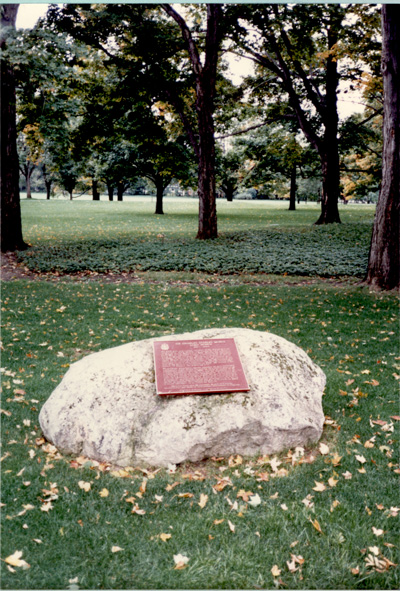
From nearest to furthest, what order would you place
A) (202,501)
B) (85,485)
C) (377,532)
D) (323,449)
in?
(377,532) < (202,501) < (85,485) < (323,449)

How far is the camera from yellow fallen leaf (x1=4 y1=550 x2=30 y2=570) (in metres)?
3.43

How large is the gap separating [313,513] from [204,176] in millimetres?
17112

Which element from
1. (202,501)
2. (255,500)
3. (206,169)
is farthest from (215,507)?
(206,169)

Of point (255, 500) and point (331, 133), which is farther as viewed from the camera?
point (331, 133)

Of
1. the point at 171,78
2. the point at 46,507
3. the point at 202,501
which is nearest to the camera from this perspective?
the point at 46,507

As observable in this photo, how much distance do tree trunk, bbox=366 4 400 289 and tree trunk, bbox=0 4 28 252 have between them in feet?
36.8

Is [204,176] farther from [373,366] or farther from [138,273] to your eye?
[373,366]

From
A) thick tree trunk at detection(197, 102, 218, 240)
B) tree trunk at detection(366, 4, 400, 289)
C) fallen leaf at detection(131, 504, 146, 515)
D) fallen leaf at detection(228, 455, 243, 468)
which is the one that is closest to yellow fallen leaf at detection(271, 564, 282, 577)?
fallen leaf at detection(131, 504, 146, 515)

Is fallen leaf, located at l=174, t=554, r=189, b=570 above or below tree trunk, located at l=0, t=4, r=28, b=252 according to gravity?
below

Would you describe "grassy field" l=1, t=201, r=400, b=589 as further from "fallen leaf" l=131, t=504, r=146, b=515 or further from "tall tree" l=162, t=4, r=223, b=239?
"tall tree" l=162, t=4, r=223, b=239

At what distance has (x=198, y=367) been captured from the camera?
523cm

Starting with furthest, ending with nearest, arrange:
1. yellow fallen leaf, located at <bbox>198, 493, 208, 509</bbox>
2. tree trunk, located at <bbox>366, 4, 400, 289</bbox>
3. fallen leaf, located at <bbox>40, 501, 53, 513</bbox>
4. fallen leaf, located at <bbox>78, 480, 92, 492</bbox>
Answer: tree trunk, located at <bbox>366, 4, 400, 289</bbox>
fallen leaf, located at <bbox>78, 480, 92, 492</bbox>
yellow fallen leaf, located at <bbox>198, 493, 208, 509</bbox>
fallen leaf, located at <bbox>40, 501, 53, 513</bbox>

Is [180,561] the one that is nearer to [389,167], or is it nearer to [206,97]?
[389,167]

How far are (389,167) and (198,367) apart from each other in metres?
8.51
